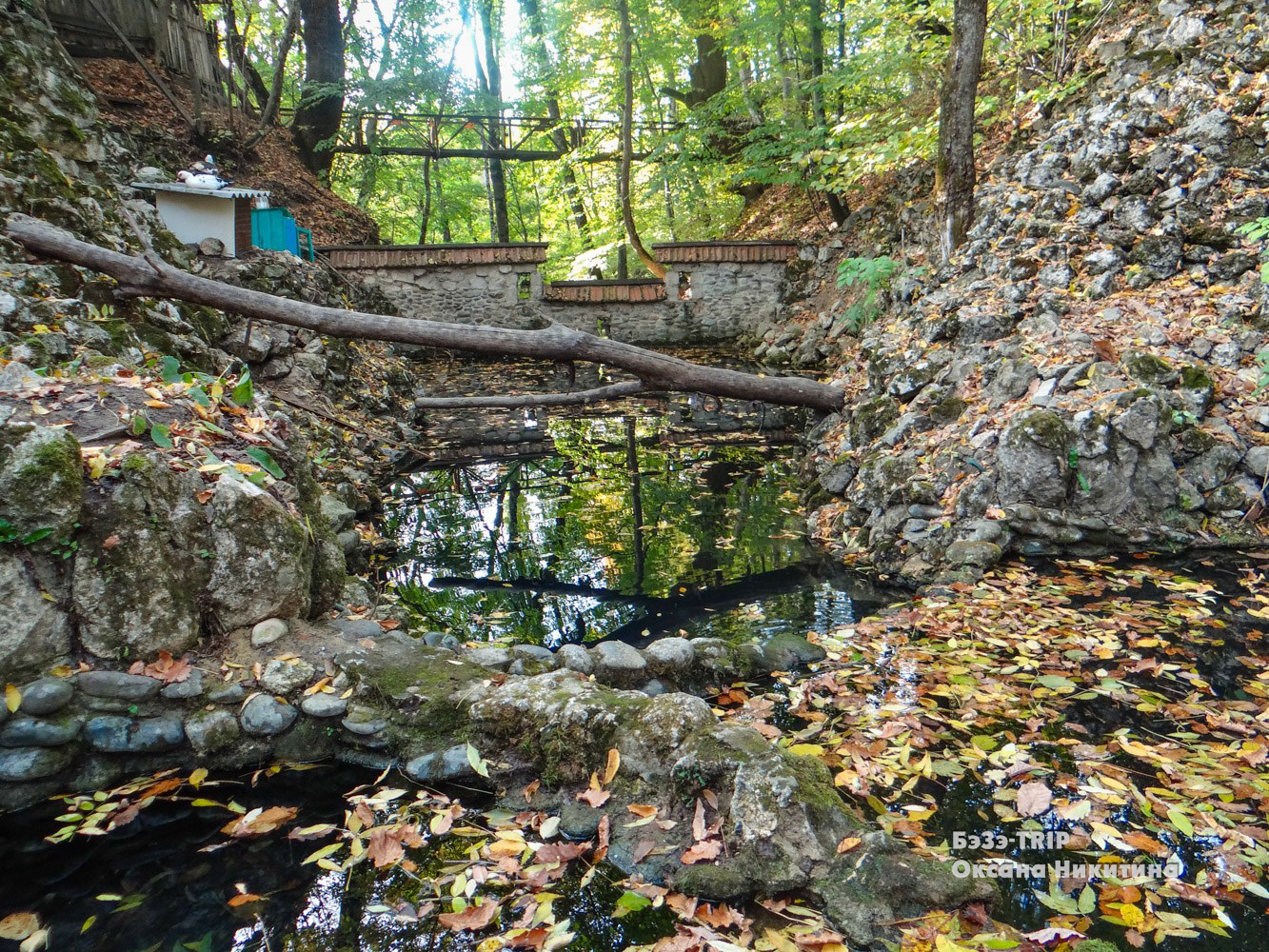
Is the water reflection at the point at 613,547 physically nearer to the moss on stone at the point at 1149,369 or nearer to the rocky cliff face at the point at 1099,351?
the rocky cliff face at the point at 1099,351

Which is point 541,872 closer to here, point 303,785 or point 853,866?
point 853,866

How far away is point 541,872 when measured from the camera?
2363 millimetres

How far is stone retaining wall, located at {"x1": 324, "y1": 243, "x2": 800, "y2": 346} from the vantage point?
12.7 m

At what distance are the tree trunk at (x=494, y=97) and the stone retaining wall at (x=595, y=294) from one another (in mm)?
4118

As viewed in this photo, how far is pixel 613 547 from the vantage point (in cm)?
566

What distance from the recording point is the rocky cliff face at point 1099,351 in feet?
15.6

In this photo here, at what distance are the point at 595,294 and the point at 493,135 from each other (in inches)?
213

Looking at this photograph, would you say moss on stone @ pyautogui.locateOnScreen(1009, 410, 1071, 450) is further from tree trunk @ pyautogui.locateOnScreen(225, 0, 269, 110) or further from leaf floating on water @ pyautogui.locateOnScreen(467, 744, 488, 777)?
tree trunk @ pyautogui.locateOnScreen(225, 0, 269, 110)

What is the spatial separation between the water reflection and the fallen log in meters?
1.17

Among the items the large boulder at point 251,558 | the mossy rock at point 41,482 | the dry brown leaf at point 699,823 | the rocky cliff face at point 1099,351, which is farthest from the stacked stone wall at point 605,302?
the dry brown leaf at point 699,823

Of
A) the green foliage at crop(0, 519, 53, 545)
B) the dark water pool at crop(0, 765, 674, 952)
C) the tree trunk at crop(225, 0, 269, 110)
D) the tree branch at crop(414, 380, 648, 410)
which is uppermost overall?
the tree trunk at crop(225, 0, 269, 110)

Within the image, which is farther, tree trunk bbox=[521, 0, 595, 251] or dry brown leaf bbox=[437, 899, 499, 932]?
tree trunk bbox=[521, 0, 595, 251]

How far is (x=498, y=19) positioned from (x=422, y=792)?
2000 centimetres

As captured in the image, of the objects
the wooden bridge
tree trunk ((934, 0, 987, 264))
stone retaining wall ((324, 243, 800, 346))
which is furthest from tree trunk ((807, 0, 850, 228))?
tree trunk ((934, 0, 987, 264))
